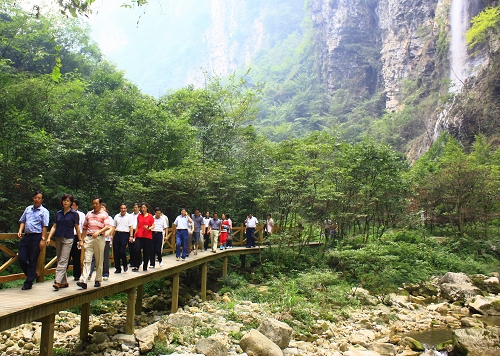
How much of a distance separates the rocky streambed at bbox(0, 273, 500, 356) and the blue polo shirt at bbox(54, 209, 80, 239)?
2.46 metres

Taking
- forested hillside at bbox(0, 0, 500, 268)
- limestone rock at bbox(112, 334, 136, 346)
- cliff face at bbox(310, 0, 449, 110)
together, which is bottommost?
limestone rock at bbox(112, 334, 136, 346)

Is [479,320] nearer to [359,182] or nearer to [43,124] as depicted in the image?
[359,182]

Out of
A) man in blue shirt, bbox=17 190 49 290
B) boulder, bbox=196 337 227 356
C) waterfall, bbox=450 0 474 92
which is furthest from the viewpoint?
waterfall, bbox=450 0 474 92

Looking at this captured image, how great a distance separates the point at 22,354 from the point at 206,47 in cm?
11740

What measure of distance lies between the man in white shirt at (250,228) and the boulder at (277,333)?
24.9ft

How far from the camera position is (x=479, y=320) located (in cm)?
1112

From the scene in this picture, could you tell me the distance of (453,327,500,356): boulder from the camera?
25.3ft

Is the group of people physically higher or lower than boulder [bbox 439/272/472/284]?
higher

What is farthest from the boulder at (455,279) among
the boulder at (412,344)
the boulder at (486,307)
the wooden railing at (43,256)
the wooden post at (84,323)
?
the wooden post at (84,323)

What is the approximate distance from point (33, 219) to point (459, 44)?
40.7 m

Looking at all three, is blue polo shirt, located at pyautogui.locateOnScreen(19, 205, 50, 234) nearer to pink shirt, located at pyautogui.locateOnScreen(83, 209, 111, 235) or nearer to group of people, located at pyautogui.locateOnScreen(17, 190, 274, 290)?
group of people, located at pyautogui.locateOnScreen(17, 190, 274, 290)

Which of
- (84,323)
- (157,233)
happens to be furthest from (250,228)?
(84,323)

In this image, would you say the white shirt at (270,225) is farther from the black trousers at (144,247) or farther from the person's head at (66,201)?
the person's head at (66,201)

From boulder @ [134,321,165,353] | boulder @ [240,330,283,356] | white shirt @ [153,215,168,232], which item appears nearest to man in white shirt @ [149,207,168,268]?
white shirt @ [153,215,168,232]
